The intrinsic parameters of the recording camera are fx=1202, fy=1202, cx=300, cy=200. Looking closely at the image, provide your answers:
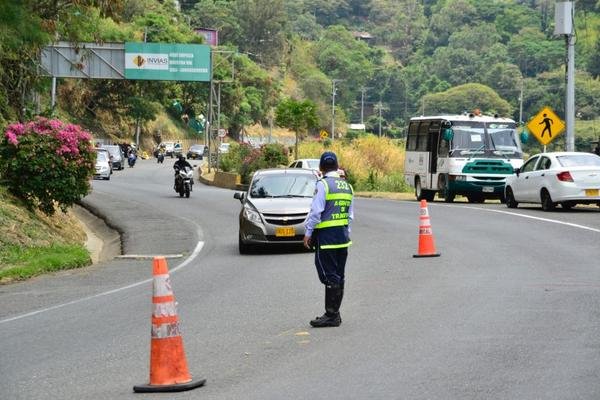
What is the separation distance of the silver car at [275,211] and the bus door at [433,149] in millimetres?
16242

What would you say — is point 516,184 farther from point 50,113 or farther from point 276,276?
point 276,276

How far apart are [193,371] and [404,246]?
12.9 meters

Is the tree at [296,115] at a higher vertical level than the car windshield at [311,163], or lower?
higher

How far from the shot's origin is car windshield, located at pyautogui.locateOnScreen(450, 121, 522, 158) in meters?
38.0

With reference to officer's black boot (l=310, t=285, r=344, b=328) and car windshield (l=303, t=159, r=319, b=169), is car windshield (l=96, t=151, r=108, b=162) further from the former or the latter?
officer's black boot (l=310, t=285, r=344, b=328)

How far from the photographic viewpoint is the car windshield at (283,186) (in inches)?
915

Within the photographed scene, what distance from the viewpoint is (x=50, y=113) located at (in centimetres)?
3272

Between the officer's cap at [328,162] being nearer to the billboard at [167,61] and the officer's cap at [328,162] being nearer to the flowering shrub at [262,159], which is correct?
the flowering shrub at [262,159]

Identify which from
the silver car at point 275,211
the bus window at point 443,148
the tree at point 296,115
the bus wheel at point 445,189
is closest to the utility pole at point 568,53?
the bus window at point 443,148

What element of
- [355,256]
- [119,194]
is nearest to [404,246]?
[355,256]

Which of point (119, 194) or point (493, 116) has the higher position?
point (493, 116)

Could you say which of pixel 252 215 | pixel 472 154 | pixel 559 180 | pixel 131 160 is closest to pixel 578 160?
pixel 559 180

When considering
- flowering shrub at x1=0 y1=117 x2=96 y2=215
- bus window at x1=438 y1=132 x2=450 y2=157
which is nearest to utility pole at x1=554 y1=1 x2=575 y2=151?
bus window at x1=438 y1=132 x2=450 y2=157

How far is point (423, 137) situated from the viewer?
134 feet
